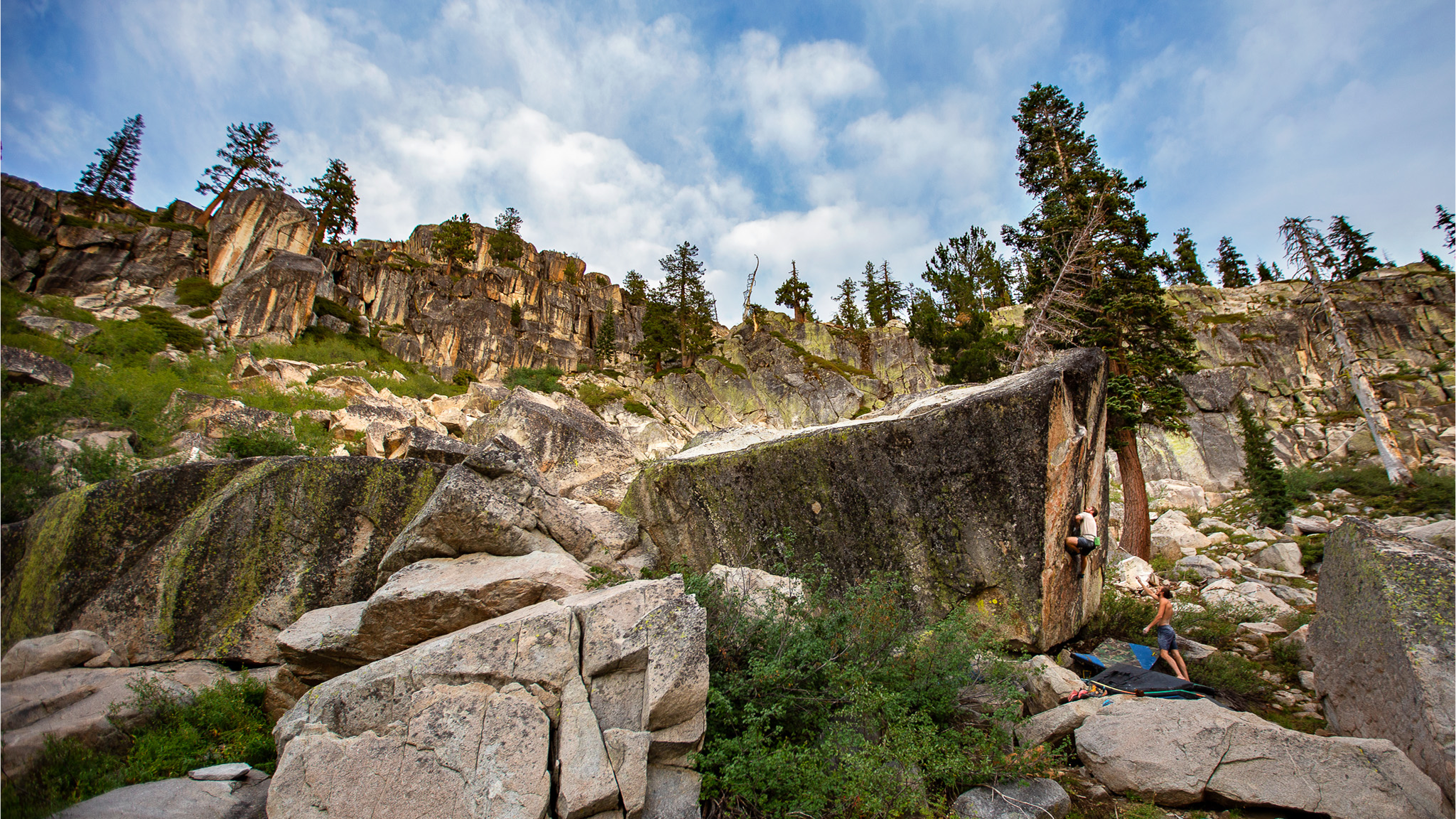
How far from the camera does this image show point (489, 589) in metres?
6.05

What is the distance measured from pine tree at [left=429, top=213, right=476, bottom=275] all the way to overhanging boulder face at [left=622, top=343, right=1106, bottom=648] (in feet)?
221

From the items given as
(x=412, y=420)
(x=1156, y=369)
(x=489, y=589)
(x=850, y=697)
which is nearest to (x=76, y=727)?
(x=489, y=589)

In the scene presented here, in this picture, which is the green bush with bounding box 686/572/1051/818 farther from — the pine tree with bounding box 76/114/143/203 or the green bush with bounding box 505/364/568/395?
the pine tree with bounding box 76/114/143/203

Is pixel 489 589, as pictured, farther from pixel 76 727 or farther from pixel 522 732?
pixel 76 727

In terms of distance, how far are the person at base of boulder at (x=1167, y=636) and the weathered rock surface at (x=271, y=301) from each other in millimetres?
47434

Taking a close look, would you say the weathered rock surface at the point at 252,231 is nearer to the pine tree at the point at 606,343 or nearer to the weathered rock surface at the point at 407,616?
the pine tree at the point at 606,343

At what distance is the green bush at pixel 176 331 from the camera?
30.1 m

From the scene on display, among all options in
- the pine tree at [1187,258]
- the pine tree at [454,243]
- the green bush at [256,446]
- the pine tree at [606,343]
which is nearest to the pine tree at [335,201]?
the pine tree at [454,243]

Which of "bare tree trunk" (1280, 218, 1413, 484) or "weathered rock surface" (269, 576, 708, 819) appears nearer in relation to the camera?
"weathered rock surface" (269, 576, 708, 819)

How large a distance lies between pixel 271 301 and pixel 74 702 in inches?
1631

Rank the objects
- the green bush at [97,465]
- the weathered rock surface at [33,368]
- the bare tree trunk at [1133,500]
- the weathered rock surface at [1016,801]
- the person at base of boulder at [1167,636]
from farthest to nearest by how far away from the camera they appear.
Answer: the weathered rock surface at [33,368], the bare tree trunk at [1133,500], the green bush at [97,465], the person at base of boulder at [1167,636], the weathered rock surface at [1016,801]

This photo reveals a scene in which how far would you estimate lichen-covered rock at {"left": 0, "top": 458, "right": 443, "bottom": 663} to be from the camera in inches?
272

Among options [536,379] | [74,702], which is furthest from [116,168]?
[74,702]

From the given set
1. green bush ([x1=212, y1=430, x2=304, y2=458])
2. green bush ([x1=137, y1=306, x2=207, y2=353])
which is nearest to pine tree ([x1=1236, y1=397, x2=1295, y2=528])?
green bush ([x1=212, y1=430, x2=304, y2=458])
